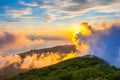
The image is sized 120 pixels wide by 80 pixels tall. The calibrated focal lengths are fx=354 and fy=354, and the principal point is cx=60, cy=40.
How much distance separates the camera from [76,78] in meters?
138

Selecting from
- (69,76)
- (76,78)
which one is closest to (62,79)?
(69,76)

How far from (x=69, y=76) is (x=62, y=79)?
4357mm

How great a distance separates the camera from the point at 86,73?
13562cm

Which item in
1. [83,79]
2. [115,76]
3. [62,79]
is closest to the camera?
[83,79]

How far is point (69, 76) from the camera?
16562 cm

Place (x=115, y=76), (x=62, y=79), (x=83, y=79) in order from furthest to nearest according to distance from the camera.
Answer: (x=62, y=79) < (x=115, y=76) < (x=83, y=79)

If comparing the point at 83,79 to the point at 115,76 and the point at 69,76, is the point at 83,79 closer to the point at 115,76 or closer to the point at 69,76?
the point at 115,76

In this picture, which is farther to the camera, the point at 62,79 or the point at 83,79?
the point at 62,79

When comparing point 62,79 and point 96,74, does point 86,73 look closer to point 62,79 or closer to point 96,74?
point 96,74

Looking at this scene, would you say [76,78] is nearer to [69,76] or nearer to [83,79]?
[83,79]

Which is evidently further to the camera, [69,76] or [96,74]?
[69,76]

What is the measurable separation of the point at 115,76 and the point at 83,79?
16.6 metres

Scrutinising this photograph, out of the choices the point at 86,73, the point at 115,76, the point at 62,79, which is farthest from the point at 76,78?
the point at 62,79

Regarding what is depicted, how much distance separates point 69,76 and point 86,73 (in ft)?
101
